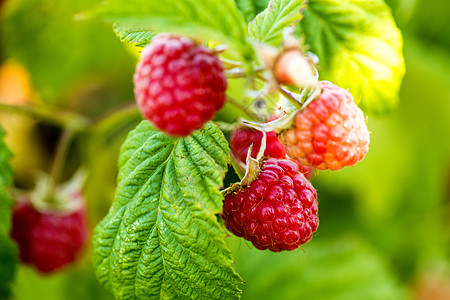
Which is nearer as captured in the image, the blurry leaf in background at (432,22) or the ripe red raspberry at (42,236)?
the ripe red raspberry at (42,236)

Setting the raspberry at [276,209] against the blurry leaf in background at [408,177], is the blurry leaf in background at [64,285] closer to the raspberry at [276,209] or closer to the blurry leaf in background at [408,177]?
the blurry leaf in background at [408,177]

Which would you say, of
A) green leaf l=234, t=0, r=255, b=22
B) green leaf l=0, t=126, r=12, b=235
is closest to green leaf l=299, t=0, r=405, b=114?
green leaf l=234, t=0, r=255, b=22

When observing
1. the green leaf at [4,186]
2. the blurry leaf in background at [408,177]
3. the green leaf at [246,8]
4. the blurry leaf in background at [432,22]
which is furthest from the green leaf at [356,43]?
the blurry leaf in background at [432,22]

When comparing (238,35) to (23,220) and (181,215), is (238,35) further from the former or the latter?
(23,220)

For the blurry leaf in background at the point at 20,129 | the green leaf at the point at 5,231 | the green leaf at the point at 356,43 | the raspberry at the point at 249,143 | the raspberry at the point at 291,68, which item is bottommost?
the blurry leaf in background at the point at 20,129

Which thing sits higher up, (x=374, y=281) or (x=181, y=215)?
(x=181, y=215)

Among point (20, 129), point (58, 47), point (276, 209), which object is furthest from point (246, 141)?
point (20, 129)

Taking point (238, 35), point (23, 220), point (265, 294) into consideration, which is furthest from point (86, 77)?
point (238, 35)

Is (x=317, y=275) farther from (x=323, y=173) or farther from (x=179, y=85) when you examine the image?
(x=179, y=85)
